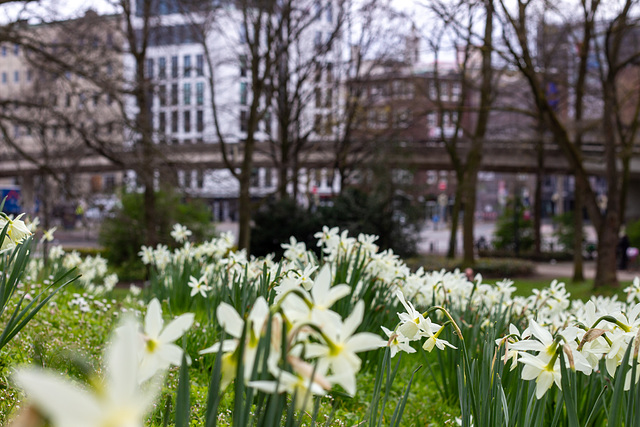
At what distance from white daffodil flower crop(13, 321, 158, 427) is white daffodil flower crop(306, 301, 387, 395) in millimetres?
350

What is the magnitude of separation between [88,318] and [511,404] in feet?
10.2

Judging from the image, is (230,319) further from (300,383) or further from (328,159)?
(328,159)

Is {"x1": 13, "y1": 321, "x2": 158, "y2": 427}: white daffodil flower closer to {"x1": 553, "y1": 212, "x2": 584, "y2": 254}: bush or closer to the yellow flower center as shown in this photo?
the yellow flower center

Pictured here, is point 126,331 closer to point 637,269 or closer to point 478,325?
point 478,325

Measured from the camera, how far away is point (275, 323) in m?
1.03

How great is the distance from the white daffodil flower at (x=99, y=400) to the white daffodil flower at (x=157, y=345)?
0.83 feet

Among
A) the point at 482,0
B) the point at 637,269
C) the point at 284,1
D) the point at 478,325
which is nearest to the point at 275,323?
the point at 478,325

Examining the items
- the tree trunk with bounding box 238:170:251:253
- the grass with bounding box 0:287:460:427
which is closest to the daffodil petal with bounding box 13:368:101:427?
the grass with bounding box 0:287:460:427

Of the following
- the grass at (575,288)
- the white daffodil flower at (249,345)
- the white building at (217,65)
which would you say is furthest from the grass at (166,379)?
the grass at (575,288)

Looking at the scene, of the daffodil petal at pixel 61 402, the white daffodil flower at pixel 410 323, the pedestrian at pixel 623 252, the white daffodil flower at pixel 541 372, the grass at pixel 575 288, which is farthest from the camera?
the pedestrian at pixel 623 252

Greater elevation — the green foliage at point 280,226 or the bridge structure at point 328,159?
the bridge structure at point 328,159

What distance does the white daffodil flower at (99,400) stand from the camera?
60 cm

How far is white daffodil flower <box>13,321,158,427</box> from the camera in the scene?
0.60 m

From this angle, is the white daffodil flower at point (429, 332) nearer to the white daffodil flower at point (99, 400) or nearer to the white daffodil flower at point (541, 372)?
A: the white daffodil flower at point (541, 372)
